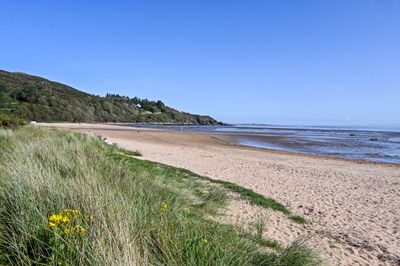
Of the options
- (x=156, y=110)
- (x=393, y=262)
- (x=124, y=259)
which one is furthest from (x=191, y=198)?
(x=156, y=110)

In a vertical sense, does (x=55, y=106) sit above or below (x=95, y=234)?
above

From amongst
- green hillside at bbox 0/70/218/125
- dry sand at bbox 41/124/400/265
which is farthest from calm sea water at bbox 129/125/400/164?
green hillside at bbox 0/70/218/125

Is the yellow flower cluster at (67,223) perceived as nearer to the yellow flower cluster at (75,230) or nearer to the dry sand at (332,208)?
the yellow flower cluster at (75,230)

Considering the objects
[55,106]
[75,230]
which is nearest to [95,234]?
Result: [75,230]

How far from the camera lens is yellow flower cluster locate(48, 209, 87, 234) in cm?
281

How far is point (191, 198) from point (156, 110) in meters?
122

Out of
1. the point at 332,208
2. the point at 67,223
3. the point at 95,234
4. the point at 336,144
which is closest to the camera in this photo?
the point at 95,234

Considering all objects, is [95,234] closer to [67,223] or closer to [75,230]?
[75,230]

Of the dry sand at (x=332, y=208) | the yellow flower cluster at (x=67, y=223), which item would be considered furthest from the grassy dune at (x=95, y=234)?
the dry sand at (x=332, y=208)

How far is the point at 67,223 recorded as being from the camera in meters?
2.98

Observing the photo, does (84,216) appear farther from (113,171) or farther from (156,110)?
(156,110)

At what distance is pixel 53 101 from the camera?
7312cm

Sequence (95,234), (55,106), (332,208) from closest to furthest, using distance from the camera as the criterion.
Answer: (95,234) → (332,208) → (55,106)

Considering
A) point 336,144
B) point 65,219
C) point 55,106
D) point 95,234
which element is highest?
point 55,106
